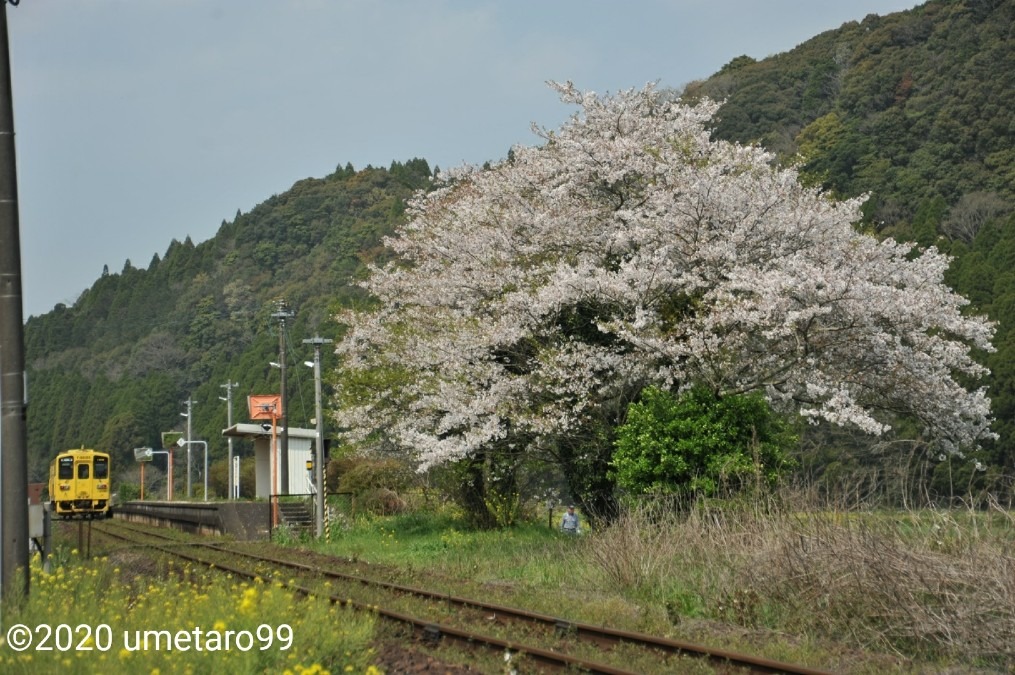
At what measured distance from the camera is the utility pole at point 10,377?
924 centimetres

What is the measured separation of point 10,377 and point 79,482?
3302 centimetres

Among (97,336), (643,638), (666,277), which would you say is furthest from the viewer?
(97,336)

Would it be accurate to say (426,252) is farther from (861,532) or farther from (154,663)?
(154,663)

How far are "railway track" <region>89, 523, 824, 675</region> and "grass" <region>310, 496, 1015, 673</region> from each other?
66 centimetres

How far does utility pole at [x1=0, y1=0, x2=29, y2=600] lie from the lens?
30.3ft

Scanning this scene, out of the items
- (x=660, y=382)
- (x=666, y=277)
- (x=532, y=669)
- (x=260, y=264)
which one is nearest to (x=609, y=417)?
(x=660, y=382)

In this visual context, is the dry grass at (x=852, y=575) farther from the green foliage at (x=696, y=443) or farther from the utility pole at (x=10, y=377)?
the utility pole at (x=10, y=377)

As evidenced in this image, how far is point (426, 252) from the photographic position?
26.7 meters

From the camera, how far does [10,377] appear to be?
30.3ft

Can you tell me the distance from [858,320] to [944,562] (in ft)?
31.4

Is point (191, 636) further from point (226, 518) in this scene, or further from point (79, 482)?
point (79, 482)

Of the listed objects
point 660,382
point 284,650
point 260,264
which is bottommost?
point 284,650

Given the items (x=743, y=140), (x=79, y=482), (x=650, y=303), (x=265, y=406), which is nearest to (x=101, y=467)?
(x=79, y=482)

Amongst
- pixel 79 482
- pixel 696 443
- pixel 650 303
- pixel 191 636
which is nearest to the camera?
pixel 191 636
